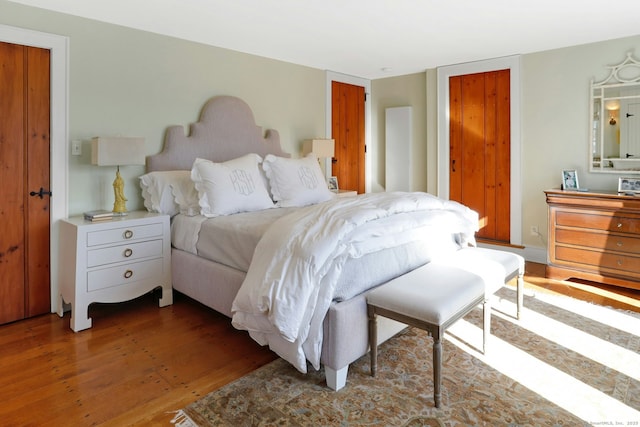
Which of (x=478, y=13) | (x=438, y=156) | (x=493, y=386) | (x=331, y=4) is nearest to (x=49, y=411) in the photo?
(x=493, y=386)

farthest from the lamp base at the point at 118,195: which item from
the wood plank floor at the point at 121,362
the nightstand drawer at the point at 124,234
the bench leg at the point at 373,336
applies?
the bench leg at the point at 373,336

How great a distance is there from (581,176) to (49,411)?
4.59m

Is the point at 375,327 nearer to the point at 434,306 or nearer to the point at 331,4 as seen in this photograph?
the point at 434,306

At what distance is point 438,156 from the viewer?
5105mm

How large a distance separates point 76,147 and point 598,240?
169 inches

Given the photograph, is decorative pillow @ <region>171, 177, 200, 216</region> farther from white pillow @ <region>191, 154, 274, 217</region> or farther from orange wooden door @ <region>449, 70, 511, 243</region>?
orange wooden door @ <region>449, 70, 511, 243</region>

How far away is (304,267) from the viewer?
6.38 ft

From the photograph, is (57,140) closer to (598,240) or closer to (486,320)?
(486,320)

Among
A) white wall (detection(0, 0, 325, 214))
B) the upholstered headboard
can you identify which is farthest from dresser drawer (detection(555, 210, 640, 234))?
white wall (detection(0, 0, 325, 214))

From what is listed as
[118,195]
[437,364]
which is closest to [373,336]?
[437,364]

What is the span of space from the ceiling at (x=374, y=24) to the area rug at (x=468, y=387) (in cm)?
230

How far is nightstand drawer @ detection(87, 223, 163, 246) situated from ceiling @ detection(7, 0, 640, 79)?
5.10ft

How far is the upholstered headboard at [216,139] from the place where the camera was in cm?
359

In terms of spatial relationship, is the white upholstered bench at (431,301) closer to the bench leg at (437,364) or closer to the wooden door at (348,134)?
the bench leg at (437,364)
